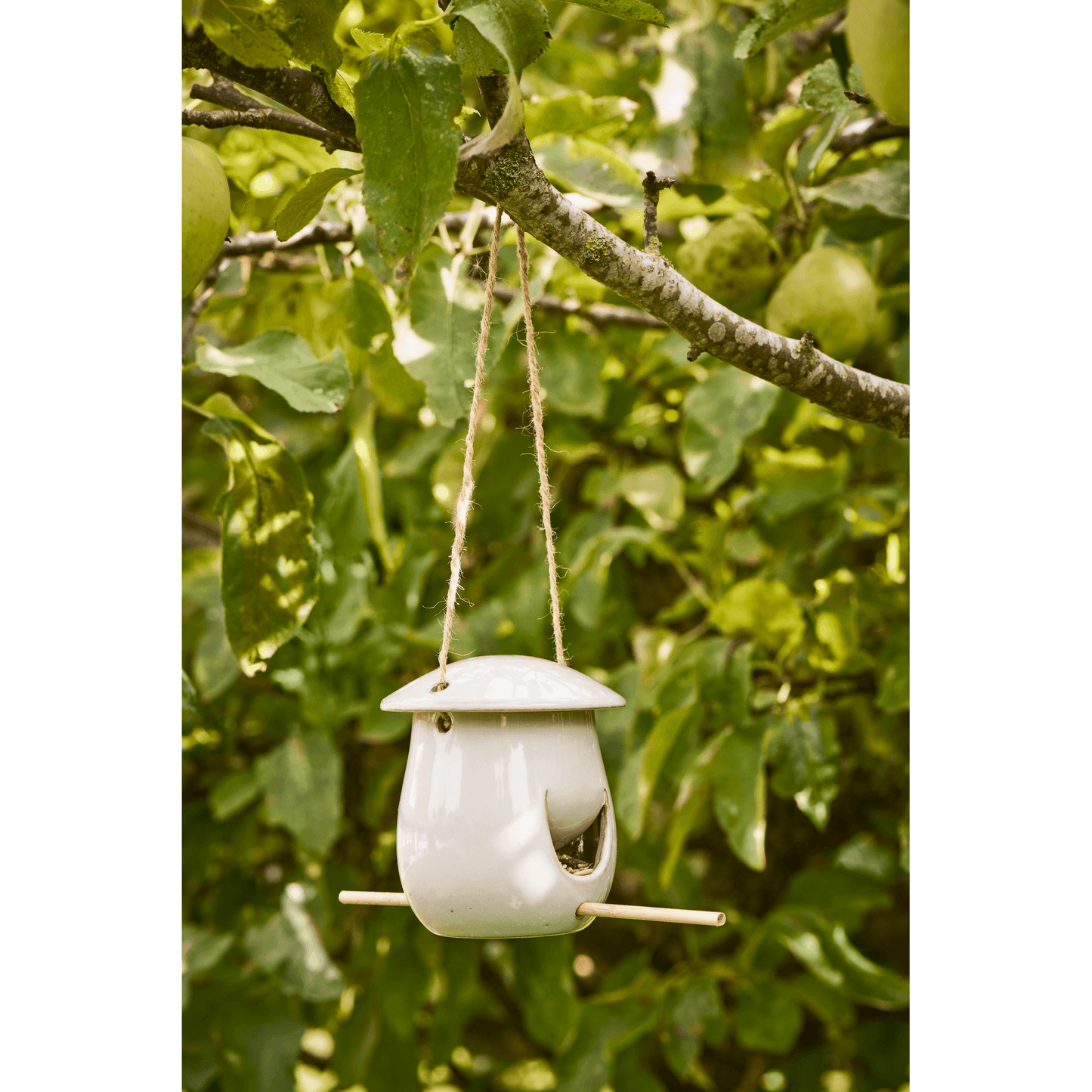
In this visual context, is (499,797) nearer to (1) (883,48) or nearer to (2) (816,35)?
A: (1) (883,48)

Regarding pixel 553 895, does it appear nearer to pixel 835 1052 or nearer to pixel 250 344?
pixel 250 344

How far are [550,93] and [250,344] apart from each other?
2.22ft

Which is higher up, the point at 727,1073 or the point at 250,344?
the point at 250,344

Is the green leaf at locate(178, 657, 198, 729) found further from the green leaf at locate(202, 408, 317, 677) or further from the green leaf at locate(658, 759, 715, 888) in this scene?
the green leaf at locate(658, 759, 715, 888)

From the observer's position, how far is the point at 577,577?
1.25 metres

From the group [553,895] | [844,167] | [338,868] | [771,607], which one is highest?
[844,167]

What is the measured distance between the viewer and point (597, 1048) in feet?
4.42

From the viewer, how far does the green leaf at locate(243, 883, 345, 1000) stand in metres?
1.27

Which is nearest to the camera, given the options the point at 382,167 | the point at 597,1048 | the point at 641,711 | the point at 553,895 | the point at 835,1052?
the point at 382,167

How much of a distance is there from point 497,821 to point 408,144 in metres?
0.38

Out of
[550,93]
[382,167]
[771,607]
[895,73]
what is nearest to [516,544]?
[771,607]

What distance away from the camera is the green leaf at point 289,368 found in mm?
770

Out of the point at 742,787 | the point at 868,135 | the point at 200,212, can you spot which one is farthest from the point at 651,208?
the point at 742,787

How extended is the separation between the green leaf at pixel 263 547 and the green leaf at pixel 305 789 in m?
0.48
